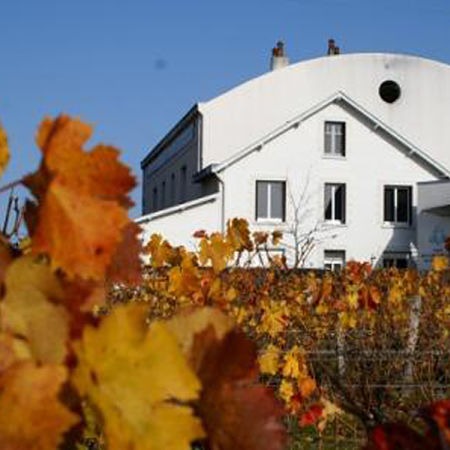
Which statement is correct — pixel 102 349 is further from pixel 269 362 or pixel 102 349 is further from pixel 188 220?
pixel 188 220

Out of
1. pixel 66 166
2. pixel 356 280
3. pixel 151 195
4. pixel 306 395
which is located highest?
pixel 151 195

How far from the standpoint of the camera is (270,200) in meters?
26.3

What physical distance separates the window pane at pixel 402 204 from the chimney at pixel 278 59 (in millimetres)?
→ 8136

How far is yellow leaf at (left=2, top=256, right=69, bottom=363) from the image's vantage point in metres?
0.57

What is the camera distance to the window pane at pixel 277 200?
86.0 feet

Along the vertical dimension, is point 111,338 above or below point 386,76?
below

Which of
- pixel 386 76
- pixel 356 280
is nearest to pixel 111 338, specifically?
pixel 356 280

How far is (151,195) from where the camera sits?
38.7m

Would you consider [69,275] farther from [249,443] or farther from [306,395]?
[306,395]

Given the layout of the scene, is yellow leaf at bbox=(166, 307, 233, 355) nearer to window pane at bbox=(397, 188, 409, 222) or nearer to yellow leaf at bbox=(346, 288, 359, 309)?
yellow leaf at bbox=(346, 288, 359, 309)

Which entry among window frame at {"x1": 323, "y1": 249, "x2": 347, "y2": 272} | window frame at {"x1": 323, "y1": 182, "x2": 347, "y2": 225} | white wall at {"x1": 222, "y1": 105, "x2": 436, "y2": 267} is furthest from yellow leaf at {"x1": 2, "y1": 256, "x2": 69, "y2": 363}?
window frame at {"x1": 323, "y1": 182, "x2": 347, "y2": 225}

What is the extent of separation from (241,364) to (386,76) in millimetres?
31887

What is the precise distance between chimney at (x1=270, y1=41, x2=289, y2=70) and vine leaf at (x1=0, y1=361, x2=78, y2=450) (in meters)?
32.9

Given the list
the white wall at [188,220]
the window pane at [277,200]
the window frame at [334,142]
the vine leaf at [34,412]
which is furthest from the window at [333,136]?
the vine leaf at [34,412]
